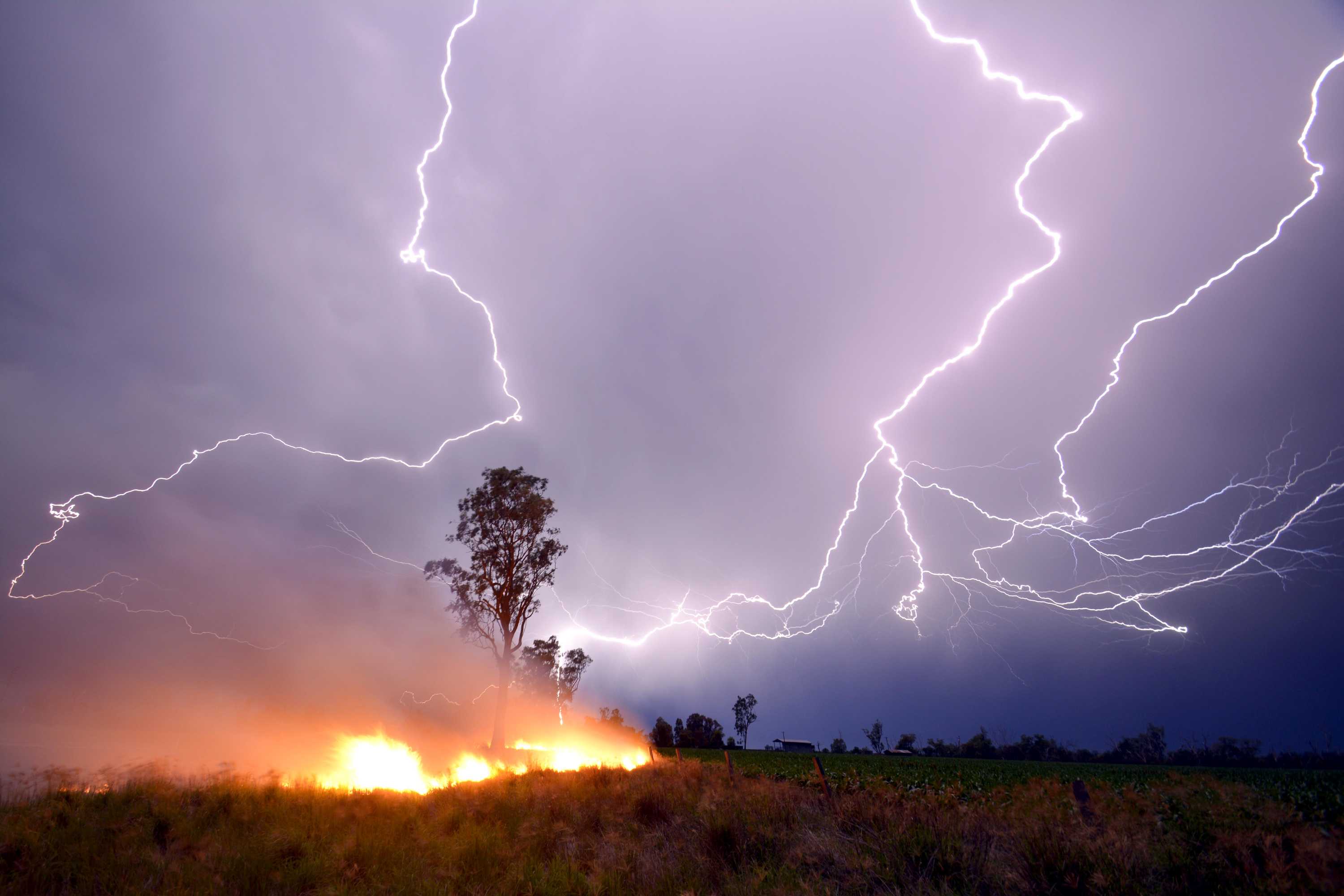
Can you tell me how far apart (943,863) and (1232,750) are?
87.0m

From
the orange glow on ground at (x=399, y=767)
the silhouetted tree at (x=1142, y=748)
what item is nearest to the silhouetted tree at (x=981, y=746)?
the silhouetted tree at (x=1142, y=748)

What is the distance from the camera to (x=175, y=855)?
5.52 meters

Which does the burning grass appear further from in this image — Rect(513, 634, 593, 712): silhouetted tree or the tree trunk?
Rect(513, 634, 593, 712): silhouetted tree

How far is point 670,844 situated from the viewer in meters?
6.36

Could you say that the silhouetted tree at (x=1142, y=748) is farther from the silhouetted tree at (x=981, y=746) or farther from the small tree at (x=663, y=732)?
the small tree at (x=663, y=732)

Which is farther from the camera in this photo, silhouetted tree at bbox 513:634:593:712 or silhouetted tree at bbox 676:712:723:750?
silhouetted tree at bbox 676:712:723:750

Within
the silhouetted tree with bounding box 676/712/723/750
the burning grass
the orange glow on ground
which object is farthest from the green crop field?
the silhouetted tree with bounding box 676/712/723/750

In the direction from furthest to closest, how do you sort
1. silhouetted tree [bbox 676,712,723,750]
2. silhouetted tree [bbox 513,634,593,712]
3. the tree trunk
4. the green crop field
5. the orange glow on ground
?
silhouetted tree [bbox 676,712,723,750]
silhouetted tree [bbox 513,634,593,712]
the tree trunk
the orange glow on ground
the green crop field

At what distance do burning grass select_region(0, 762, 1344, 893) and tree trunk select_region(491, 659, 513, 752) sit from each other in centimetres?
1259

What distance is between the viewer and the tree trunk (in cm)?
1958

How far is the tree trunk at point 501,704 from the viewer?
19578 mm

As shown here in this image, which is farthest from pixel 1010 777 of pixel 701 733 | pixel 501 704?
pixel 701 733

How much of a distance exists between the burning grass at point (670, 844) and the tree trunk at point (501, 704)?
41.3 ft

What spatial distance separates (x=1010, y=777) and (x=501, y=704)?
25.0 m
